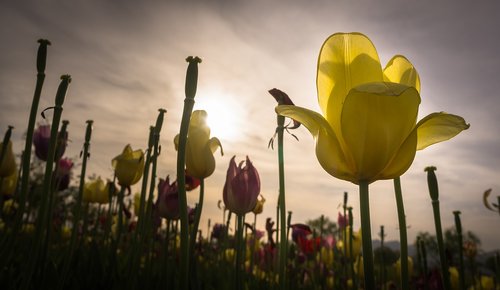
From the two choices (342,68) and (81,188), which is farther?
(81,188)

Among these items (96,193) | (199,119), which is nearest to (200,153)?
(199,119)

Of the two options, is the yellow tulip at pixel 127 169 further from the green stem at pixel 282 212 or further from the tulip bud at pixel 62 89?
the green stem at pixel 282 212

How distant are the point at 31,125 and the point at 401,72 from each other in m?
1.54

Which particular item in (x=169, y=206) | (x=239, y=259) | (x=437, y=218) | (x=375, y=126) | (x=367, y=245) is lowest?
(x=239, y=259)

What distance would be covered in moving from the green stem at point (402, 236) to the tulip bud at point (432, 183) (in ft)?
1.62

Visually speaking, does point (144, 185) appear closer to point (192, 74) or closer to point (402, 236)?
point (192, 74)

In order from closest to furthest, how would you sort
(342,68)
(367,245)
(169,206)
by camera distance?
(367,245) → (342,68) → (169,206)

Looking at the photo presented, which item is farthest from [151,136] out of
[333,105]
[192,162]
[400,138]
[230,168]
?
[400,138]

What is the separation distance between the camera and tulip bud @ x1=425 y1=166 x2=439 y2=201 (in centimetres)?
166

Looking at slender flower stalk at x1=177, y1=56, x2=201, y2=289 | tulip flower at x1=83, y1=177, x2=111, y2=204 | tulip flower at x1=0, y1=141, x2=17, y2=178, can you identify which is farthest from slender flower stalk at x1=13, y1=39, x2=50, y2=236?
tulip flower at x1=83, y1=177, x2=111, y2=204

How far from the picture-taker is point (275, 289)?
106 inches

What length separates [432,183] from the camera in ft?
5.57

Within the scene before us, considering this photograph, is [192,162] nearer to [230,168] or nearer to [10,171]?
[230,168]

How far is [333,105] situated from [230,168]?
1322 mm
